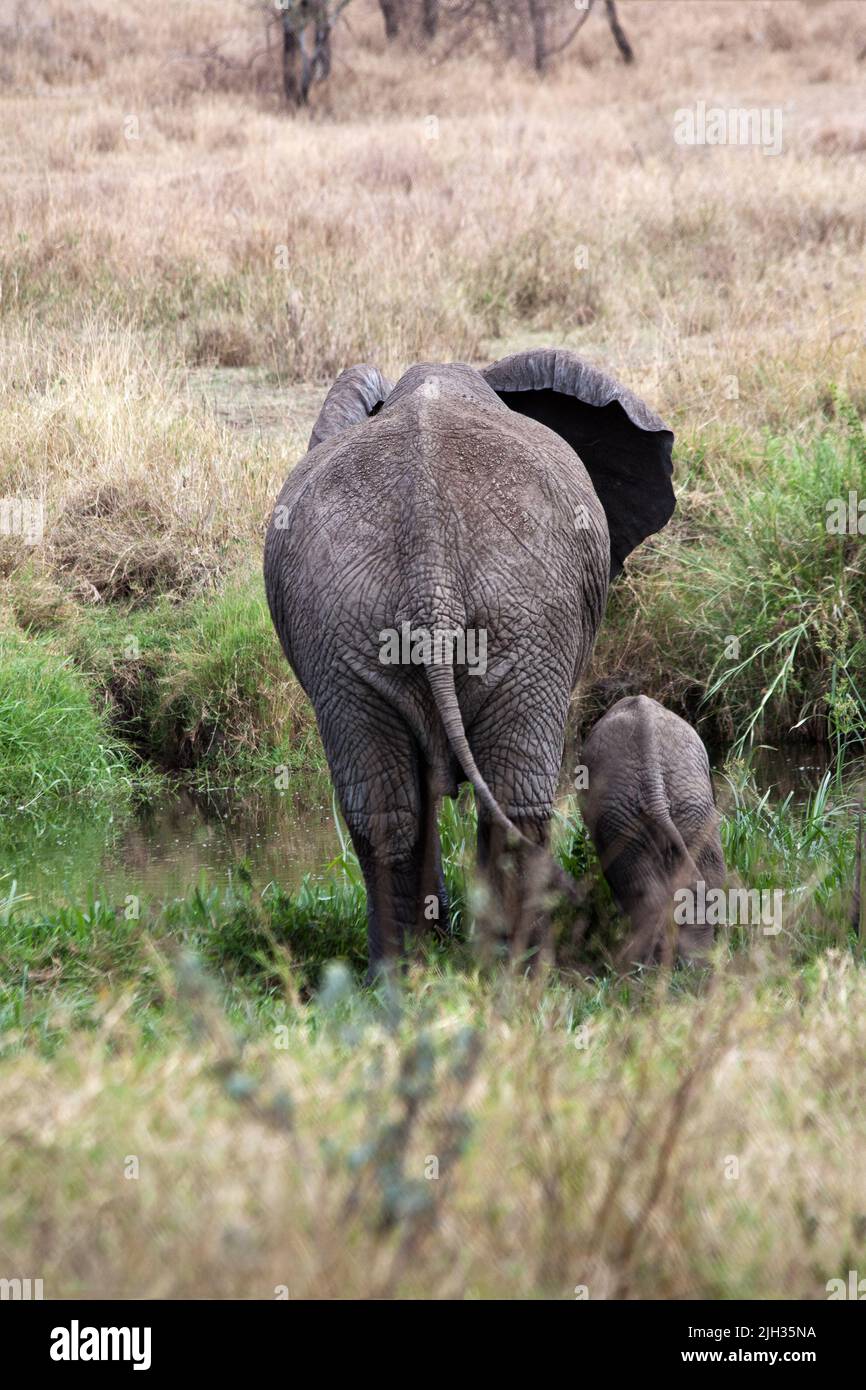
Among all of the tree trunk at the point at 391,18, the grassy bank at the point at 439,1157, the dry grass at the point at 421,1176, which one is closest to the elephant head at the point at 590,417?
the grassy bank at the point at 439,1157

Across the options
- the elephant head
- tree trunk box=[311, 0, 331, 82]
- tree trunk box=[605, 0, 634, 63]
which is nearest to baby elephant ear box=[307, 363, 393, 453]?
the elephant head

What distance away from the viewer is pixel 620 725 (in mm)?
5250

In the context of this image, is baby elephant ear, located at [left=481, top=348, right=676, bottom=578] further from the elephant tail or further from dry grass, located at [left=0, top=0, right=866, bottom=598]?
dry grass, located at [left=0, top=0, right=866, bottom=598]

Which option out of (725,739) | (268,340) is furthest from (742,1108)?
(268,340)

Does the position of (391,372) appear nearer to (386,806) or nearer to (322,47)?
(386,806)

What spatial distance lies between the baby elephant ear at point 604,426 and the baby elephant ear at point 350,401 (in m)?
0.39

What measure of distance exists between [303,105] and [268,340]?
496 inches

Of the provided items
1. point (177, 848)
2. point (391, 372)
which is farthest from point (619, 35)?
point (177, 848)

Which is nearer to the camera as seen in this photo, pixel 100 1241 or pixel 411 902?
pixel 100 1241

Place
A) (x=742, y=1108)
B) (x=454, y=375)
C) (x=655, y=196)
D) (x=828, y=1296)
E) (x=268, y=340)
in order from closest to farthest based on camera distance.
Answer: (x=828, y=1296)
(x=742, y=1108)
(x=454, y=375)
(x=268, y=340)
(x=655, y=196)

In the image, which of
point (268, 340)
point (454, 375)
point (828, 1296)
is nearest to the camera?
point (828, 1296)

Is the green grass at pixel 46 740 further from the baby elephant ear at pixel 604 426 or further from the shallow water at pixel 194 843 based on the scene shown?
the baby elephant ear at pixel 604 426

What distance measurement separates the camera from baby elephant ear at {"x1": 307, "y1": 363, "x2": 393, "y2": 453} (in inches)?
207

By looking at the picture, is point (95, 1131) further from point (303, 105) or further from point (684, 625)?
point (303, 105)
